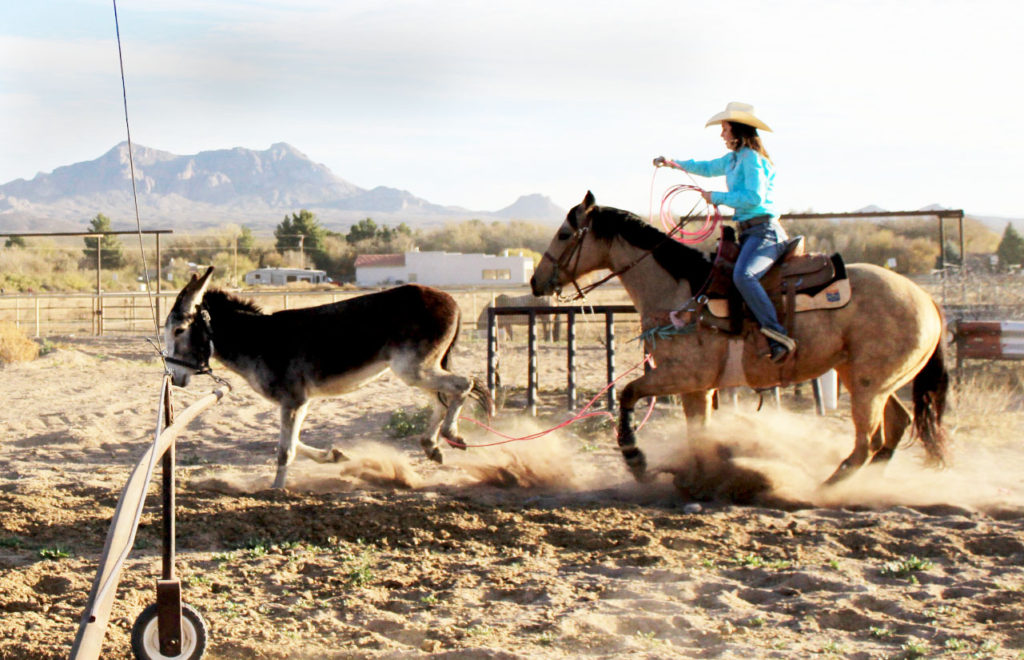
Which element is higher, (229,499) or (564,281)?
(564,281)

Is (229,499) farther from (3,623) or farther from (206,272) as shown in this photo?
(3,623)

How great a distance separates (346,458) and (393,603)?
4.01 meters

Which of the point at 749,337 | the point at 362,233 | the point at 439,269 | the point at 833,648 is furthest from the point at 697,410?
the point at 362,233

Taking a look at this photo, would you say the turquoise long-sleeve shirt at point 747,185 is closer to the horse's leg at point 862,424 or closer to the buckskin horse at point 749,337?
the buckskin horse at point 749,337

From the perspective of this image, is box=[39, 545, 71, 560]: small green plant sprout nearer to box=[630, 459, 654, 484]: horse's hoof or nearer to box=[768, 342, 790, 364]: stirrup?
box=[630, 459, 654, 484]: horse's hoof

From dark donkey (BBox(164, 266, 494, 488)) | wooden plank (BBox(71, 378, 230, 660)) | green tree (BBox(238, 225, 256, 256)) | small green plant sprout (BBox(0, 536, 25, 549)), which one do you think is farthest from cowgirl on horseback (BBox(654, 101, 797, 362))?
green tree (BBox(238, 225, 256, 256))

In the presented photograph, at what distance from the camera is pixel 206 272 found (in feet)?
27.3

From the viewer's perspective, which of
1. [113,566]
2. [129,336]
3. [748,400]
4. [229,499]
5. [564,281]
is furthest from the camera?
[129,336]

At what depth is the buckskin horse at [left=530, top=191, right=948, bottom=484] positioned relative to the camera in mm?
7516

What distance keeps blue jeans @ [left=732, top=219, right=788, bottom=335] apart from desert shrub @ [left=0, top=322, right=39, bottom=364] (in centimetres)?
1570

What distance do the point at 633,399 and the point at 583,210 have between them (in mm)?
1596

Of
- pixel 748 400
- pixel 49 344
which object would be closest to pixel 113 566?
pixel 748 400

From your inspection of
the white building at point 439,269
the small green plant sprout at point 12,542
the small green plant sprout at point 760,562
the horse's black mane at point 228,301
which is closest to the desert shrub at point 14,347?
the horse's black mane at point 228,301

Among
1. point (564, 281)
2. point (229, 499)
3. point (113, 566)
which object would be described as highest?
point (564, 281)
